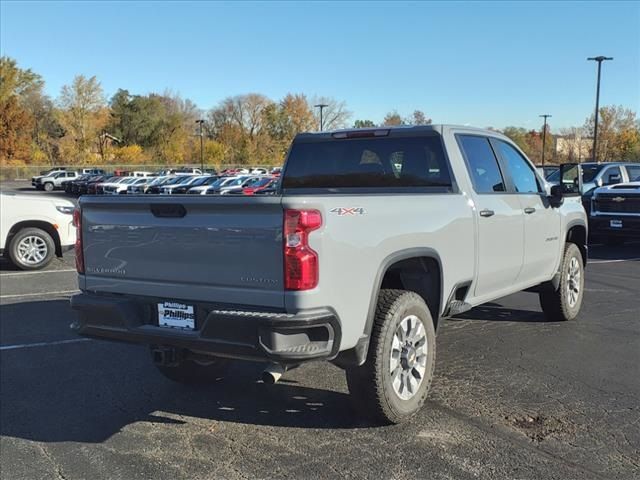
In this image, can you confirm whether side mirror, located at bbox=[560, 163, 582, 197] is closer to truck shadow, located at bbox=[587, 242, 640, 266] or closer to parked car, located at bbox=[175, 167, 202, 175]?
truck shadow, located at bbox=[587, 242, 640, 266]

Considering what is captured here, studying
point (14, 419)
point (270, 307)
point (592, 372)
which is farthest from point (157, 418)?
point (592, 372)

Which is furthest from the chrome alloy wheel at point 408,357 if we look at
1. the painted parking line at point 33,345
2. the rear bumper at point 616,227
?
the rear bumper at point 616,227

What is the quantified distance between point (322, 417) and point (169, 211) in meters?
1.73

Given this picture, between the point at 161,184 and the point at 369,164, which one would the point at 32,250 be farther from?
the point at 161,184

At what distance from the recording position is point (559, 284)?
6.45 m

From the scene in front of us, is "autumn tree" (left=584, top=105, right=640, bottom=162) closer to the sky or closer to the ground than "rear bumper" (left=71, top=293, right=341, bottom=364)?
closer to the sky

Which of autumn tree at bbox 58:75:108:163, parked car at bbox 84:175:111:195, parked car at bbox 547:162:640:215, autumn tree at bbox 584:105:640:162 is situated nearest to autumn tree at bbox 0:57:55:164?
autumn tree at bbox 58:75:108:163

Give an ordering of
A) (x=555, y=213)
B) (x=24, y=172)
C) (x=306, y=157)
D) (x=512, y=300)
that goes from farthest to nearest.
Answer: (x=24, y=172) < (x=512, y=300) < (x=555, y=213) < (x=306, y=157)

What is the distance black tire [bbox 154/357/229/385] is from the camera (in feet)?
15.9

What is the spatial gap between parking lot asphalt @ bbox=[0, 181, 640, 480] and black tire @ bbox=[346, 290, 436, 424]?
0.13m

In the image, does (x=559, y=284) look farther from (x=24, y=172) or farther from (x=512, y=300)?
(x=24, y=172)

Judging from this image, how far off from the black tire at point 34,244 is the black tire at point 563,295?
8256 millimetres

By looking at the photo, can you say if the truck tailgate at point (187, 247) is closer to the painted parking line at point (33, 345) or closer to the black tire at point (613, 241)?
the painted parking line at point (33, 345)

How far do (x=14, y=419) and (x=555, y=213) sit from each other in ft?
16.7
